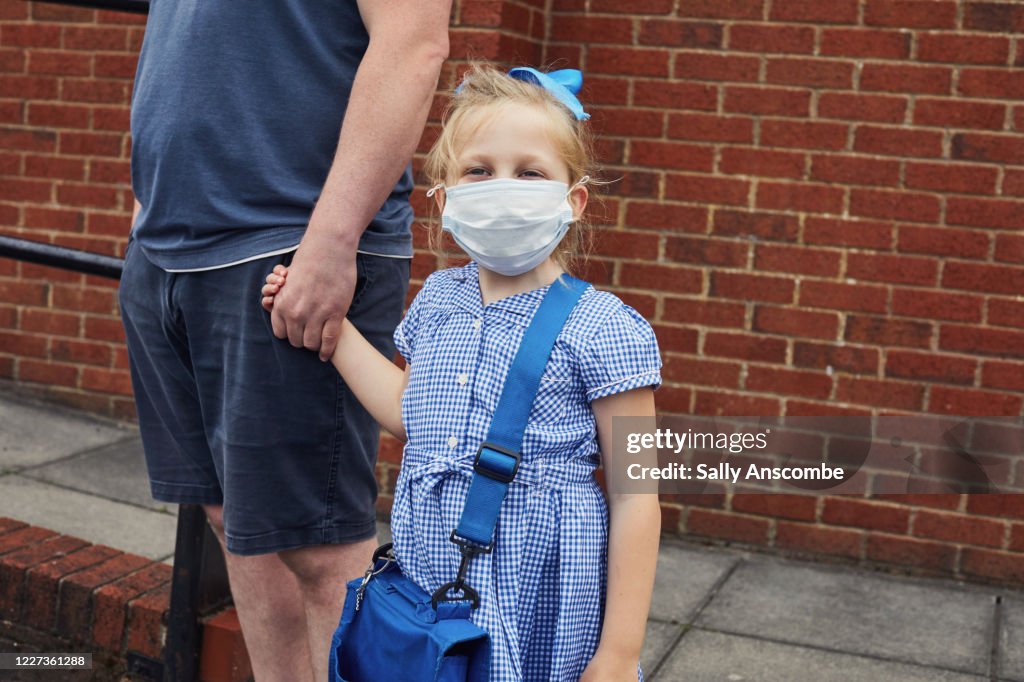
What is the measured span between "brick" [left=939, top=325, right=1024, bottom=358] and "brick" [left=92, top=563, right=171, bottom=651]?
2317 millimetres

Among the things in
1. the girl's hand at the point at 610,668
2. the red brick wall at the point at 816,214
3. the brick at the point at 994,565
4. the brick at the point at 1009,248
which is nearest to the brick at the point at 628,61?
the red brick wall at the point at 816,214

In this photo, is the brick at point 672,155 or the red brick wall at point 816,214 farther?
the brick at point 672,155

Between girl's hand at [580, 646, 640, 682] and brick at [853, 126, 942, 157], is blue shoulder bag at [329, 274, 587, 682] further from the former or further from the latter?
brick at [853, 126, 942, 157]

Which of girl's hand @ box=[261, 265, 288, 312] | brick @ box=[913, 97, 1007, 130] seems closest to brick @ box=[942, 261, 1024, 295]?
brick @ box=[913, 97, 1007, 130]

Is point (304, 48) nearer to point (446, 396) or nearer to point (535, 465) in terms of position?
point (446, 396)

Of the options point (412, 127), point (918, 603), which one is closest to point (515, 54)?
point (412, 127)

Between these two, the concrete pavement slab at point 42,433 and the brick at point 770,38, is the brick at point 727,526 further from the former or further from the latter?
the concrete pavement slab at point 42,433

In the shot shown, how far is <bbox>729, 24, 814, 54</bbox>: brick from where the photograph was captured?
140 inches

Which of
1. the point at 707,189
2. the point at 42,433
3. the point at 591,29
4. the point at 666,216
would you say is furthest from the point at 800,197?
the point at 42,433

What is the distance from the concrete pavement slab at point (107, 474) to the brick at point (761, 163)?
2049 mm

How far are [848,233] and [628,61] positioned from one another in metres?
0.87

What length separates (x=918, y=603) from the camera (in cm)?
339

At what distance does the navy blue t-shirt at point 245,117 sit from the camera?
197 centimetres

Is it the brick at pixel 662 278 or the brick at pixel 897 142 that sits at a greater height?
the brick at pixel 897 142
